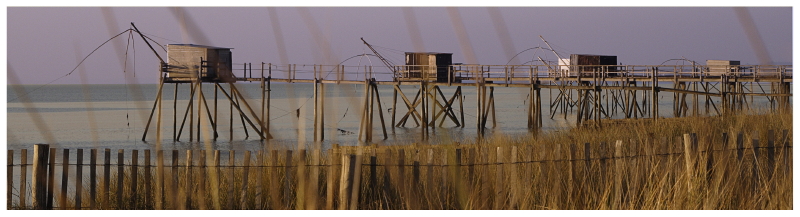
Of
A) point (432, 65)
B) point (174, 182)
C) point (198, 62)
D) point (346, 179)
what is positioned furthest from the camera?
point (432, 65)

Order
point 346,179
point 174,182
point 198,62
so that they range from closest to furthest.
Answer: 1. point 346,179
2. point 174,182
3. point 198,62

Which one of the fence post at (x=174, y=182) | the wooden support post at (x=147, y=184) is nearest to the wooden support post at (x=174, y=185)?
the fence post at (x=174, y=182)

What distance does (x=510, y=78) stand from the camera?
29.8 meters

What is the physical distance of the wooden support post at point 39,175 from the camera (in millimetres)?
7812

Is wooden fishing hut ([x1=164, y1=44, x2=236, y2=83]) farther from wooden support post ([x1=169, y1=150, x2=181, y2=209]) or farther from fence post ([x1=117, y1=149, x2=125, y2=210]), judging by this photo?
wooden support post ([x1=169, y1=150, x2=181, y2=209])

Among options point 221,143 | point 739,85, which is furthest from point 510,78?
point 739,85

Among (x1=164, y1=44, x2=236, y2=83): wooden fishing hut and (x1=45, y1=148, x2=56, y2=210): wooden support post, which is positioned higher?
(x1=164, y1=44, x2=236, y2=83): wooden fishing hut

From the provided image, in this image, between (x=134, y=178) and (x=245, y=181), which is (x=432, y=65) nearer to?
(x=134, y=178)

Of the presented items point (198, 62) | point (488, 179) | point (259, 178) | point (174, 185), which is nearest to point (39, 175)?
point (174, 185)

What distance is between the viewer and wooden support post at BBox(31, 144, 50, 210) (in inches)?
308

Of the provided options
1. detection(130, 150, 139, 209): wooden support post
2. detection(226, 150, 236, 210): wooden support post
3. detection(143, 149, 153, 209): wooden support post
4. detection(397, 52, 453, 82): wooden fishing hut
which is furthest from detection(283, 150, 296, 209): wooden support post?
detection(397, 52, 453, 82): wooden fishing hut

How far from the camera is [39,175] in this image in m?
7.86

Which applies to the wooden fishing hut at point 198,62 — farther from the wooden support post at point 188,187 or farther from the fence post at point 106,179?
the wooden support post at point 188,187
